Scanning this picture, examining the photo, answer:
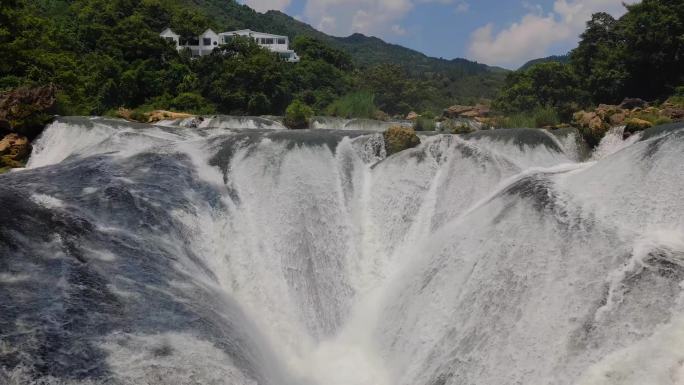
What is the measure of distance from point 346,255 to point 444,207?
2703 mm

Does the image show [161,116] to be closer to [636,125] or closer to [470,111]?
[636,125]

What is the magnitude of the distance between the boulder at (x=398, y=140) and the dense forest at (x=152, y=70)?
18288 mm

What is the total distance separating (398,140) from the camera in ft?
49.7

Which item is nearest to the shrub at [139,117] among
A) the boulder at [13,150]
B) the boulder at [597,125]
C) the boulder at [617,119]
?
the boulder at [13,150]

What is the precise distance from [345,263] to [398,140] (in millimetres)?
4552

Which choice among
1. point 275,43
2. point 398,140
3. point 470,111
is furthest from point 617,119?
point 275,43

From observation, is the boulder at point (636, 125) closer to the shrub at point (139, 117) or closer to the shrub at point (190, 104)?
the shrub at point (139, 117)

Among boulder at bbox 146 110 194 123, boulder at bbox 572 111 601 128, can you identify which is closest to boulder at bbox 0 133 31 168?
boulder at bbox 146 110 194 123

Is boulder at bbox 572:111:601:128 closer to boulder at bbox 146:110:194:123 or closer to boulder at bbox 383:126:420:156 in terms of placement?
boulder at bbox 383:126:420:156

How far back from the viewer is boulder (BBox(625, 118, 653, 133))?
14.5 m

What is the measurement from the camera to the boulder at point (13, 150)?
17859mm

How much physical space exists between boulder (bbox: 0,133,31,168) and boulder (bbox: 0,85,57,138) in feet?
1.64

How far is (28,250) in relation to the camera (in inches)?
299

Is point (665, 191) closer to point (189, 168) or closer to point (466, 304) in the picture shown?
point (466, 304)
